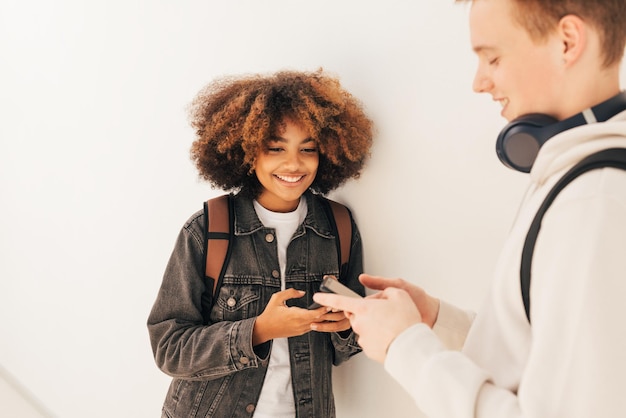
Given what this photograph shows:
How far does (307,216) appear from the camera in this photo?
1646 mm

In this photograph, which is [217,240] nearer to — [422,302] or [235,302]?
[235,302]

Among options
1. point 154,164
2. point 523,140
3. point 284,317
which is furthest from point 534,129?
point 154,164

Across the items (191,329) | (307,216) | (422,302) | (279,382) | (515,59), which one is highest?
(515,59)

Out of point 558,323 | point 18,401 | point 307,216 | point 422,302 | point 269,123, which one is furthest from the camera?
point 18,401

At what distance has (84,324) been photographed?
2.94 metres

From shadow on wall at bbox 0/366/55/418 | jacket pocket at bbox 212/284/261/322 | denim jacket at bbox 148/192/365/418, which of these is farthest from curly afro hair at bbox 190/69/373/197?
shadow on wall at bbox 0/366/55/418

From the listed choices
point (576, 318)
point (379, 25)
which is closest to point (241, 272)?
point (379, 25)

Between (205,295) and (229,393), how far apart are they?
24 centimetres

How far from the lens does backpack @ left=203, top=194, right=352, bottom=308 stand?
5.14 feet

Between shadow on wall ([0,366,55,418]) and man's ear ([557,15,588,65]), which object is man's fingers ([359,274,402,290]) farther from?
shadow on wall ([0,366,55,418])

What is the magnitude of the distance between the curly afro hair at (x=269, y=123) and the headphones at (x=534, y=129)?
2.08 ft

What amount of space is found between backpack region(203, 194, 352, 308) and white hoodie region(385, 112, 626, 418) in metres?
0.78

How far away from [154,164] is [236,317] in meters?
1.01

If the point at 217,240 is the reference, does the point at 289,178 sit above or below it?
above
